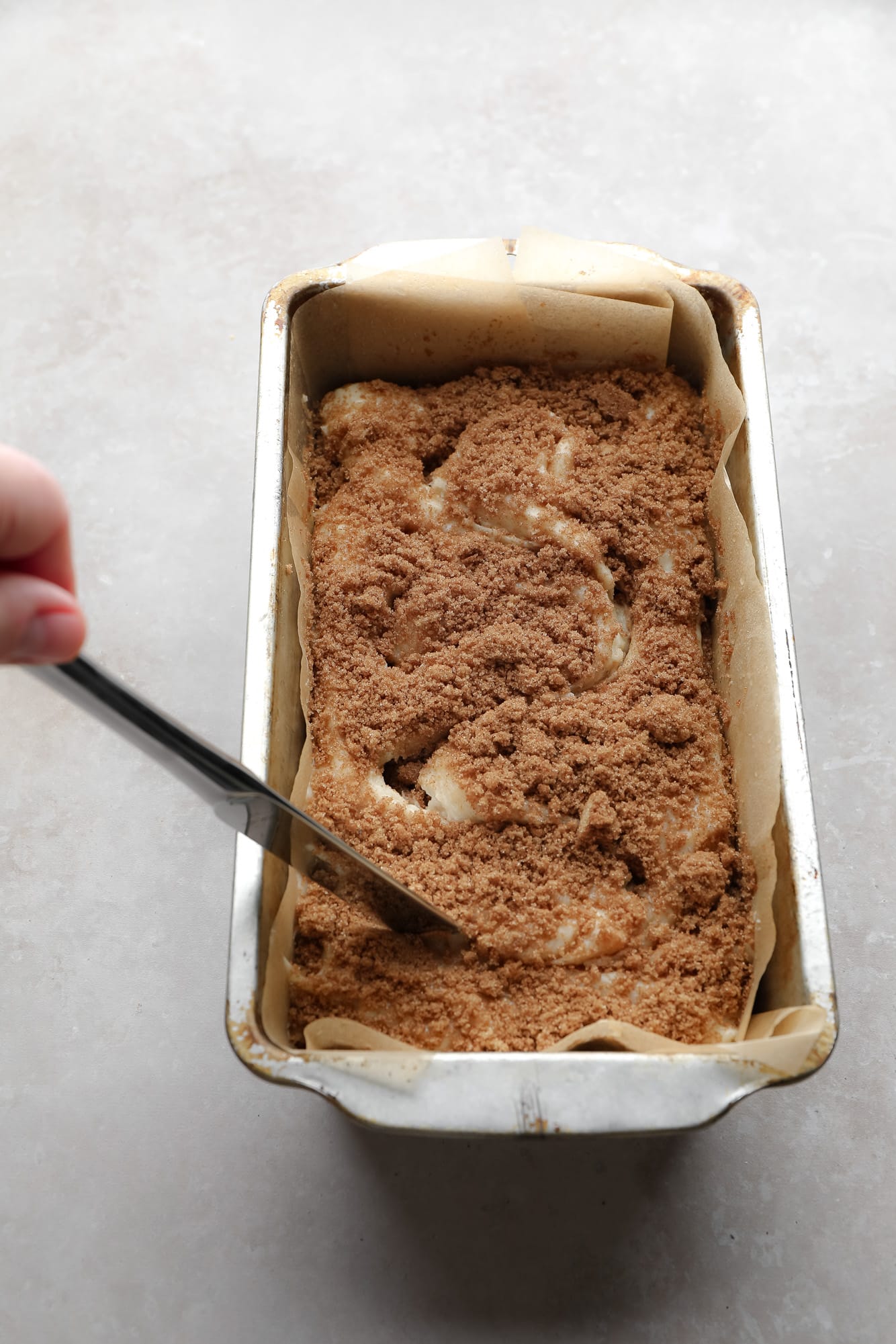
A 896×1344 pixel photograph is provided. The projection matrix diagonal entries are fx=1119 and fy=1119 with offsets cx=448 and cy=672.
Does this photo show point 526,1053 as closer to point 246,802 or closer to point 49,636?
point 246,802

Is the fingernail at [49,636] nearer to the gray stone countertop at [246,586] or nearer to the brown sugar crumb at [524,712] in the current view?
the brown sugar crumb at [524,712]

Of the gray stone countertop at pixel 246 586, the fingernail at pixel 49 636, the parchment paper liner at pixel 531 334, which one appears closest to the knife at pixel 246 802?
the fingernail at pixel 49 636

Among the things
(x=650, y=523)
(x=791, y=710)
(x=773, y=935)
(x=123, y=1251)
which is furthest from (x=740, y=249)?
(x=123, y=1251)

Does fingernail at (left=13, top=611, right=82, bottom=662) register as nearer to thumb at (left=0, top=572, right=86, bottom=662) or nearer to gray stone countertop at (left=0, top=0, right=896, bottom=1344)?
thumb at (left=0, top=572, right=86, bottom=662)

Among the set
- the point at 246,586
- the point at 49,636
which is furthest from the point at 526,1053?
the point at 246,586

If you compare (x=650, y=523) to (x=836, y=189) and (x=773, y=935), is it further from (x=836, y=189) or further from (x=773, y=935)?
(x=836, y=189)
